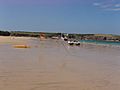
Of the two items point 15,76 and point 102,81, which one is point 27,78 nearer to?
point 15,76

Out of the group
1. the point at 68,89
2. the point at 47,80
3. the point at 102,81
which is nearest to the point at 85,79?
the point at 102,81

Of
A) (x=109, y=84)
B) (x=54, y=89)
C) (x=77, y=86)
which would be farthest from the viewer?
(x=109, y=84)

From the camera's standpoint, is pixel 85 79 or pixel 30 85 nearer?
pixel 30 85

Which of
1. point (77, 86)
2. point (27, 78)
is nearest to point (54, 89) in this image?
point (77, 86)

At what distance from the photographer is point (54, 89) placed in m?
9.19

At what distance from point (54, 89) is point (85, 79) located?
2.78m

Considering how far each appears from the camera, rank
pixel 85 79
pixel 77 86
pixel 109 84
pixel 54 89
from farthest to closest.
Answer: pixel 85 79
pixel 109 84
pixel 77 86
pixel 54 89

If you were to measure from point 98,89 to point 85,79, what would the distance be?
2118 millimetres

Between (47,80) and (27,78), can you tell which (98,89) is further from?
(27,78)

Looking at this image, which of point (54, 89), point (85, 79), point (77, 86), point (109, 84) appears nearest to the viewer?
point (54, 89)

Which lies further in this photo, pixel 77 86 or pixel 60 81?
pixel 60 81

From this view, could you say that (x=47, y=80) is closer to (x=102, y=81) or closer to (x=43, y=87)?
(x=43, y=87)

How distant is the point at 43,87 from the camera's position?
9414mm

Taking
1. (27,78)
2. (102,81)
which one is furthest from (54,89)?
(102,81)
